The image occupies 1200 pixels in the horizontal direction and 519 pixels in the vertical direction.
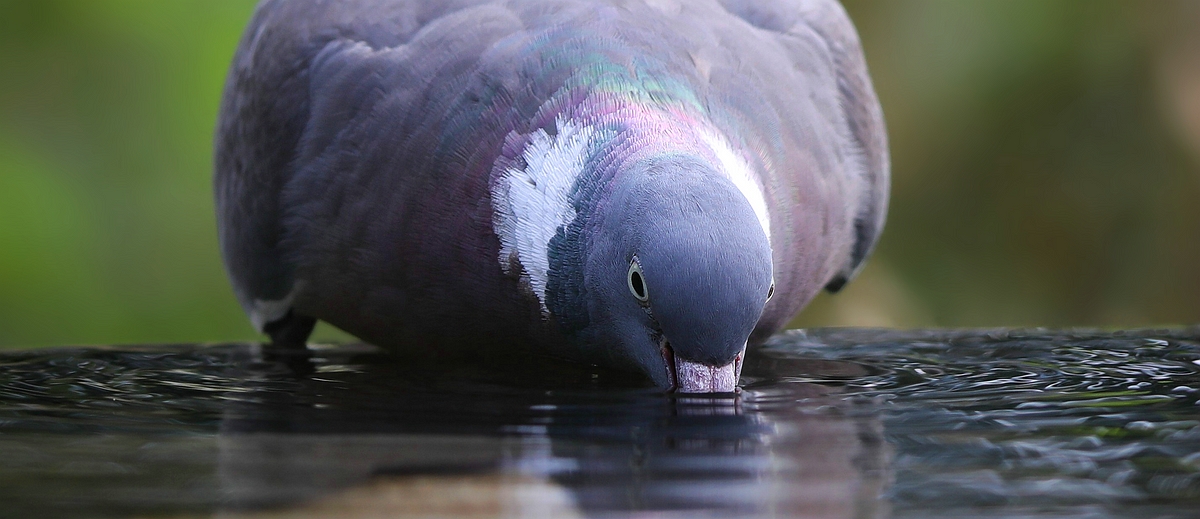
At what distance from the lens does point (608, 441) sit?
112 inches

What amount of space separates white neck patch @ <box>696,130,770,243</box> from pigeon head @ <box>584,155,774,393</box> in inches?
5.8

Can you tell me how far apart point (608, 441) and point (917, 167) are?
8390 mm

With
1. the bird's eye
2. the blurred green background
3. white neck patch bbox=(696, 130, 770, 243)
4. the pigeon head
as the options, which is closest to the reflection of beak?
the pigeon head

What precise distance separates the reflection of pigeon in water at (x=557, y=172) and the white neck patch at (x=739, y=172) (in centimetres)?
1

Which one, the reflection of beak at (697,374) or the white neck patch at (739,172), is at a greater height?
the white neck patch at (739,172)

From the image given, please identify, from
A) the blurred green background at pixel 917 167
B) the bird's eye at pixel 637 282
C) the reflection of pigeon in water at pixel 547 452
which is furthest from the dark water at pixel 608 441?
the blurred green background at pixel 917 167

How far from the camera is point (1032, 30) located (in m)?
10.6

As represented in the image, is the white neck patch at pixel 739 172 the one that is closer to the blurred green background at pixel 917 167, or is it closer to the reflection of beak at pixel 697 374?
the reflection of beak at pixel 697 374

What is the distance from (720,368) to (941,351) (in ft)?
3.96

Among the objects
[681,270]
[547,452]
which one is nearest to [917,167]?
[681,270]

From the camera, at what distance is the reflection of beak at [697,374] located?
341 centimetres

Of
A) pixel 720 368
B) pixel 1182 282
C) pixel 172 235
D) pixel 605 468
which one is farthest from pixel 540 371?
pixel 1182 282

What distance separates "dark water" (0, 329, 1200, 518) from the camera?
2.33 metres

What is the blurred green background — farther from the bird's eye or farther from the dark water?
the bird's eye
